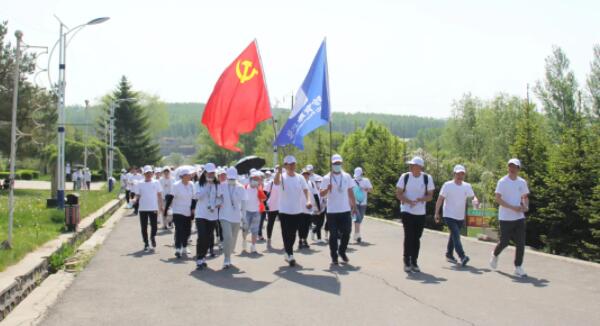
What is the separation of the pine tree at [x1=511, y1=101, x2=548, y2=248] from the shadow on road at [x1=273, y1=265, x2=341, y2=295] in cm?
763

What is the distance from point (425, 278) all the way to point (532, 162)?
27.9ft

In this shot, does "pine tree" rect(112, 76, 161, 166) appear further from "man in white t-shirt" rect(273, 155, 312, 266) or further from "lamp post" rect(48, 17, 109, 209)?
"man in white t-shirt" rect(273, 155, 312, 266)

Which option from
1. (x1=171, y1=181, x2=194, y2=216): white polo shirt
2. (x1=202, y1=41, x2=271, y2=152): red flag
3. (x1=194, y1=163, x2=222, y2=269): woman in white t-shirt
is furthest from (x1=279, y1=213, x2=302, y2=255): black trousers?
(x1=171, y1=181, x2=194, y2=216): white polo shirt

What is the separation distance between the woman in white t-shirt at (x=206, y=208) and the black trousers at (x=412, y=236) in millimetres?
3134

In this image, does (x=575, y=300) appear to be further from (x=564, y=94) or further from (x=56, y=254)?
(x=564, y=94)

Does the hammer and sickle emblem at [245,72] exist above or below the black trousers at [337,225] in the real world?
above

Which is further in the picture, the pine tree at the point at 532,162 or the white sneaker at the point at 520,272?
the pine tree at the point at 532,162

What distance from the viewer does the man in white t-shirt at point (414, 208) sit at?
11.0 m

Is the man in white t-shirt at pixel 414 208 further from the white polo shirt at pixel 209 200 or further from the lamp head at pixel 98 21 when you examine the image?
the lamp head at pixel 98 21

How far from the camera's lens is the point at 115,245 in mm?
15414

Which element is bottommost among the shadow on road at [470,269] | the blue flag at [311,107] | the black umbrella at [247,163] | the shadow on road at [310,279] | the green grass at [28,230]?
the shadow on road at [310,279]

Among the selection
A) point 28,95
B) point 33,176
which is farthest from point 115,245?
point 33,176

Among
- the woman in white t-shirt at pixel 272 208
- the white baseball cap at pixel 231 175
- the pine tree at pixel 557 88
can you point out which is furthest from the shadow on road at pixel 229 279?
the pine tree at pixel 557 88

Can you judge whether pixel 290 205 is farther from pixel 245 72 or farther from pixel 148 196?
pixel 148 196
